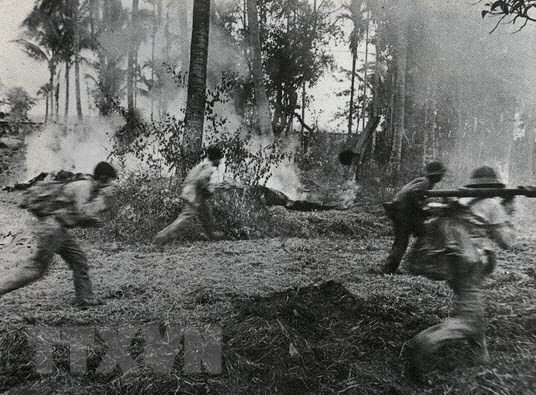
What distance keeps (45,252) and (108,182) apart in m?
0.89

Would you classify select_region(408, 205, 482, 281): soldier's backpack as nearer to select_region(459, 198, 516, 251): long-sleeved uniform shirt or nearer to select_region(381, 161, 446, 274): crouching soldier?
select_region(459, 198, 516, 251): long-sleeved uniform shirt

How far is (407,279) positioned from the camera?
16.3 feet

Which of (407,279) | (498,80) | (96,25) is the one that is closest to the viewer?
(407,279)

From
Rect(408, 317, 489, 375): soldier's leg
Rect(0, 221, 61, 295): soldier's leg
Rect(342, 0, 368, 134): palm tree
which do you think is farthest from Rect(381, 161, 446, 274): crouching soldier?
Rect(342, 0, 368, 134): palm tree

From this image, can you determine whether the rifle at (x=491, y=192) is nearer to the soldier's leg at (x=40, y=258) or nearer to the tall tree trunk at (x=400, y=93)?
the soldier's leg at (x=40, y=258)

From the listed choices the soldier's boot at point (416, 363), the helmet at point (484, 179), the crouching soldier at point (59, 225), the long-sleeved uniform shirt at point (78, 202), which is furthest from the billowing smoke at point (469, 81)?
the crouching soldier at point (59, 225)

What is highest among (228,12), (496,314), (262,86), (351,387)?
(228,12)

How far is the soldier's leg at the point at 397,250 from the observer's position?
5.04 m

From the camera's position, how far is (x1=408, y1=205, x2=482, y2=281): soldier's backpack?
293 cm

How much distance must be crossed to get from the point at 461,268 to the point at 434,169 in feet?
4.93

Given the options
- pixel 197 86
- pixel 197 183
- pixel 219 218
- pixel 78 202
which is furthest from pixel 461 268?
pixel 197 86

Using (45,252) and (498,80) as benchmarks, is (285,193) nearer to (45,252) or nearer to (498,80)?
(45,252)

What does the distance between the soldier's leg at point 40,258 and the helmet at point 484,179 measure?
11.4 feet

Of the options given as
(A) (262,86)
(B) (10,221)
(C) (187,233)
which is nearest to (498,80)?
(A) (262,86)
